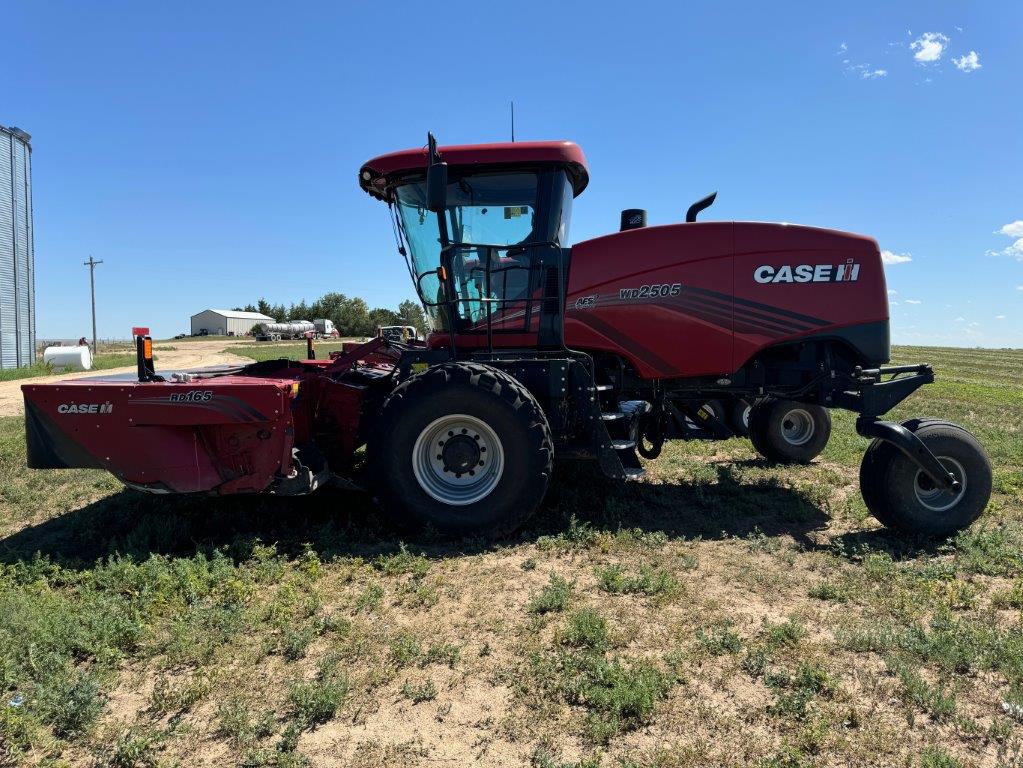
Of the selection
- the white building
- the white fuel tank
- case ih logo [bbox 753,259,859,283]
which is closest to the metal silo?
the white fuel tank

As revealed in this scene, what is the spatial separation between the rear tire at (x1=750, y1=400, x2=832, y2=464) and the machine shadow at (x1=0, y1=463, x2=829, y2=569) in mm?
1057

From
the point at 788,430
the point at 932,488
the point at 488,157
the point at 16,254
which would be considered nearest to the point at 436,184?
the point at 488,157

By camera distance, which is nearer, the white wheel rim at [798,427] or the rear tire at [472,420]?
the rear tire at [472,420]

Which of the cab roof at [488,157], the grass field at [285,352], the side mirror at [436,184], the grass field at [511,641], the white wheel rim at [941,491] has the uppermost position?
the cab roof at [488,157]

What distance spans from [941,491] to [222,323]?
110018 millimetres

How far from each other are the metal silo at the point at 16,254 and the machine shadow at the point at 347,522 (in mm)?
25497

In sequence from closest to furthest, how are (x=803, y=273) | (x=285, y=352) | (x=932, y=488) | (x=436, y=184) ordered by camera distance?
(x=436, y=184) → (x=932, y=488) → (x=803, y=273) → (x=285, y=352)

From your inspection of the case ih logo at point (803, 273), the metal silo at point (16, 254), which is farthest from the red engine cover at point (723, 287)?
the metal silo at point (16, 254)

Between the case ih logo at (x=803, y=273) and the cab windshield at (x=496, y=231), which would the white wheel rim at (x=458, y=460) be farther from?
the case ih logo at (x=803, y=273)

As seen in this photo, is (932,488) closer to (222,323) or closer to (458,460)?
(458,460)

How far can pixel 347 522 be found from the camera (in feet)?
16.0

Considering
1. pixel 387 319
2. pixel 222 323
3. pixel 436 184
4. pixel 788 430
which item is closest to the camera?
pixel 436 184

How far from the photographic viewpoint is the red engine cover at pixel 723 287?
17.0ft

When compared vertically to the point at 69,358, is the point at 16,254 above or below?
above
